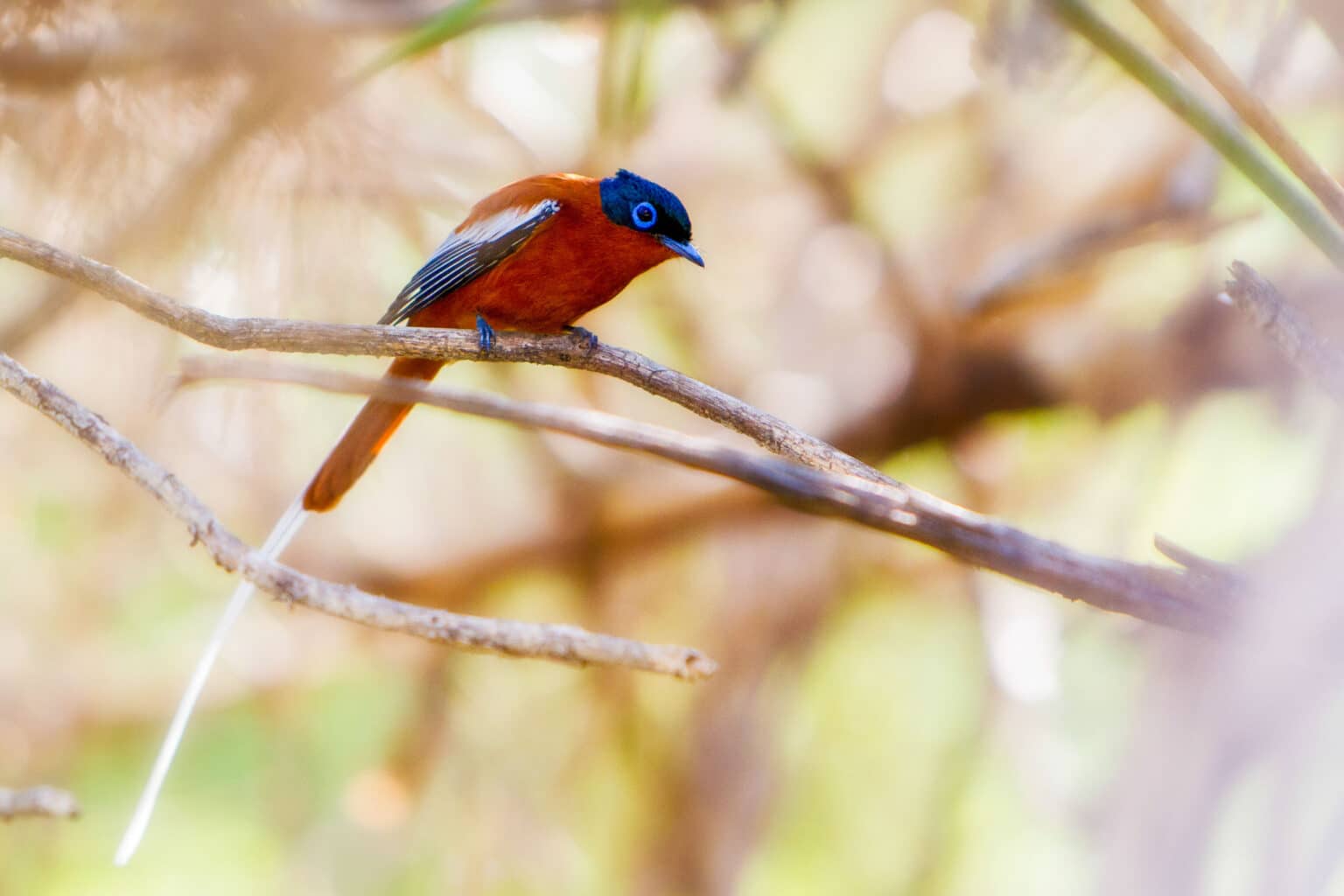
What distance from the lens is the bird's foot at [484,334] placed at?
1192 mm

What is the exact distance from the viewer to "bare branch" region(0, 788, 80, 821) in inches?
41.4

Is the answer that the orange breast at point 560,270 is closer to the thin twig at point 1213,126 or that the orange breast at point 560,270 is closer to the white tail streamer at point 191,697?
the white tail streamer at point 191,697

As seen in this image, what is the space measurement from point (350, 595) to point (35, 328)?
3.93 ft

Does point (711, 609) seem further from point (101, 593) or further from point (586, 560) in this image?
point (101, 593)

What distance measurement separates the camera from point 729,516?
115 inches

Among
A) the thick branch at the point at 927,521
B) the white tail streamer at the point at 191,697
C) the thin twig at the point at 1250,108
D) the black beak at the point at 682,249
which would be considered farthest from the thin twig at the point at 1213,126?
the white tail streamer at the point at 191,697

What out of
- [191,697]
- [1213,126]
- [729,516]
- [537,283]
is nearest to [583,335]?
[537,283]

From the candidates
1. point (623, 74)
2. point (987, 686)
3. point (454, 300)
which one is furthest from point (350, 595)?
point (987, 686)

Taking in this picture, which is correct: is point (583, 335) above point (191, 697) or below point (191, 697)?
above

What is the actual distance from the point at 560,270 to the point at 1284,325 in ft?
2.65

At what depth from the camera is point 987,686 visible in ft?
9.47

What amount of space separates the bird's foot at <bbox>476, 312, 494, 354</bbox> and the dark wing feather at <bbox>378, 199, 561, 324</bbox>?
58 millimetres

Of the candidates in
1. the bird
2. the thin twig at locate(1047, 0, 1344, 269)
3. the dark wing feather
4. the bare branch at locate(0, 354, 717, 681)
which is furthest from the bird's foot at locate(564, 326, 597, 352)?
the thin twig at locate(1047, 0, 1344, 269)

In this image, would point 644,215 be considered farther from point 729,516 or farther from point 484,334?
point 729,516
